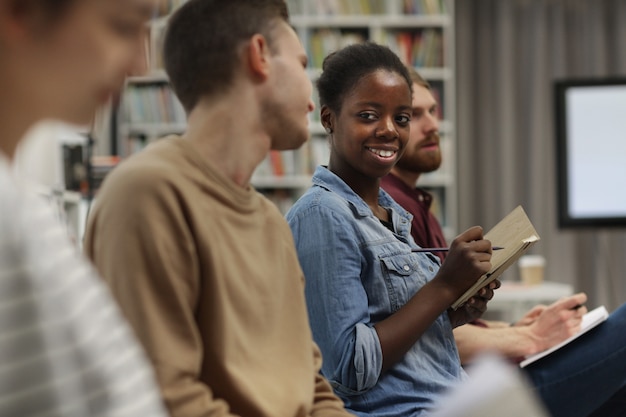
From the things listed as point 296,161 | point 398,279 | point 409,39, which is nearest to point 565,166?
point 409,39

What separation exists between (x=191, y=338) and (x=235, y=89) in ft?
1.08

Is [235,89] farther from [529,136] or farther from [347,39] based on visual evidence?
[529,136]

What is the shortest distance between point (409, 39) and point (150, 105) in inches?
60.9

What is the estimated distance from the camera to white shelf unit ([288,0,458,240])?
4988 mm

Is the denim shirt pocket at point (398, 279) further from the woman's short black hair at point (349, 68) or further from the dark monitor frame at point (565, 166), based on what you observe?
the dark monitor frame at point (565, 166)

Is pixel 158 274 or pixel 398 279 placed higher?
pixel 158 274

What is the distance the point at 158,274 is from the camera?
929 mm

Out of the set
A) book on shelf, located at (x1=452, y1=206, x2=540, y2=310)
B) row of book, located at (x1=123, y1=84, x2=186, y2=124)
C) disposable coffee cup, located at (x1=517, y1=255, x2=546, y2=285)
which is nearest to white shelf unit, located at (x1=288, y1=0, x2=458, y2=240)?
row of book, located at (x1=123, y1=84, x2=186, y2=124)

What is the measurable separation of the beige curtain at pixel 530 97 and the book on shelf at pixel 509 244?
3965 millimetres

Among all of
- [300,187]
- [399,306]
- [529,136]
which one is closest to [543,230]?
[529,136]

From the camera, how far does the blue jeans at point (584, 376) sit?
5.91 ft

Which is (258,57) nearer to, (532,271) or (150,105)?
(532,271)

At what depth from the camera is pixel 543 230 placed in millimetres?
5426

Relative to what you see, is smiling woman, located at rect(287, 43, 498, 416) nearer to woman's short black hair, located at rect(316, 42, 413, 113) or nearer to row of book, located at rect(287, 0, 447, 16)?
woman's short black hair, located at rect(316, 42, 413, 113)
